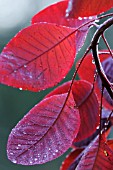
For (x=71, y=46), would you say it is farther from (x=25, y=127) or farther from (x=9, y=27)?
(x=9, y=27)

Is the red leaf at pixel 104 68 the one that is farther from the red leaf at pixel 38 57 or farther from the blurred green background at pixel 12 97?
the blurred green background at pixel 12 97

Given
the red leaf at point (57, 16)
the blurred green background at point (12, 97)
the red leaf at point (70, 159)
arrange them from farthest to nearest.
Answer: the blurred green background at point (12, 97) → the red leaf at point (70, 159) → the red leaf at point (57, 16)

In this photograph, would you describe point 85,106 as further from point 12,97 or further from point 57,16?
point 12,97

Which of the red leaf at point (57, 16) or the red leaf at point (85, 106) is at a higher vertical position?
the red leaf at point (57, 16)

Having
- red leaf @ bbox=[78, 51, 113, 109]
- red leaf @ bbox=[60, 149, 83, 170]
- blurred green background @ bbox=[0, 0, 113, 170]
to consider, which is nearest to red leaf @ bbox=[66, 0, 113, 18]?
red leaf @ bbox=[78, 51, 113, 109]

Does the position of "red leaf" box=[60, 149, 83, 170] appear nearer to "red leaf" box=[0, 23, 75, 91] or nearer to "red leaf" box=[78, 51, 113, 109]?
"red leaf" box=[78, 51, 113, 109]

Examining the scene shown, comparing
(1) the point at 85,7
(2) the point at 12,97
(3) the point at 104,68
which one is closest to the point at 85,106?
(3) the point at 104,68

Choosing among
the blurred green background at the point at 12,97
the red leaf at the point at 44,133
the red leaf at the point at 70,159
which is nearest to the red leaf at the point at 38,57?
the red leaf at the point at 44,133
